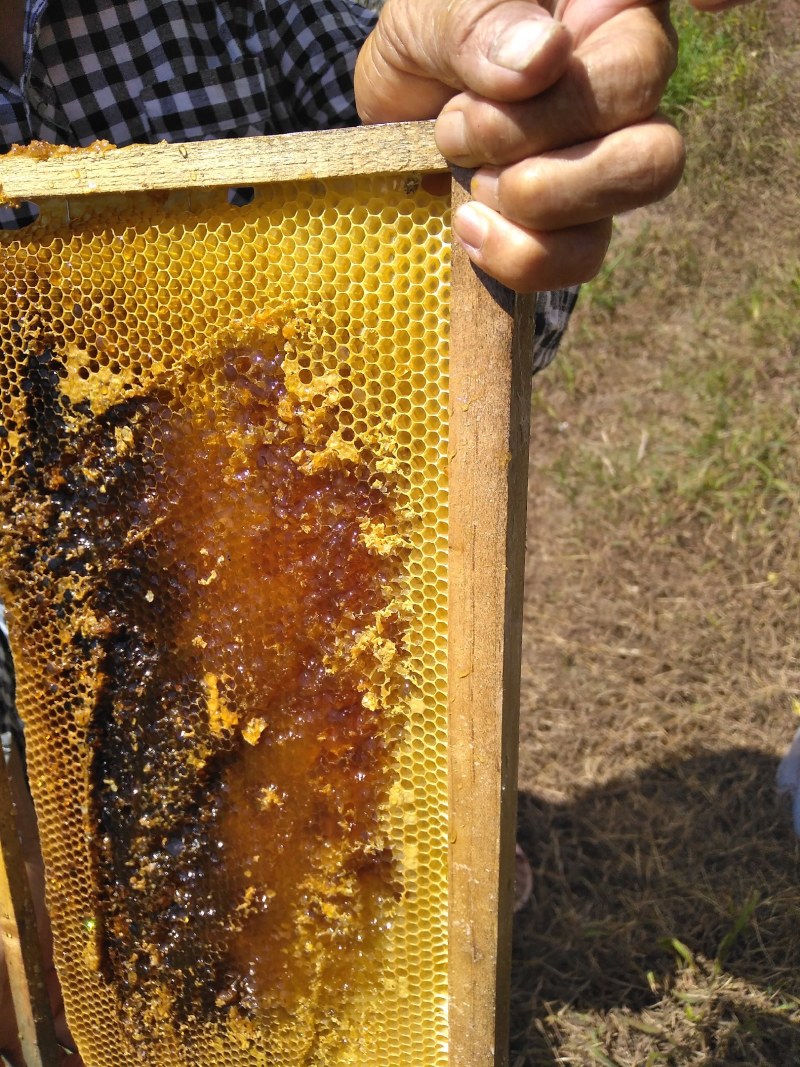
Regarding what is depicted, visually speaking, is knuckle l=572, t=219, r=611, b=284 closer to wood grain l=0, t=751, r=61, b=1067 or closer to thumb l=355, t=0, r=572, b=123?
thumb l=355, t=0, r=572, b=123

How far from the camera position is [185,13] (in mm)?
1710

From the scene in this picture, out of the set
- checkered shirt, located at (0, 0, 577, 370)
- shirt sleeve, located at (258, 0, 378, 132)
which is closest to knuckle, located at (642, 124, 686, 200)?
checkered shirt, located at (0, 0, 577, 370)

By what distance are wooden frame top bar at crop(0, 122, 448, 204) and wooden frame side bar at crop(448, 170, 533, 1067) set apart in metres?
0.11

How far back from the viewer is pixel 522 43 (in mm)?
842

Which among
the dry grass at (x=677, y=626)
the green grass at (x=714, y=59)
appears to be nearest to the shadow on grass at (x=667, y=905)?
the dry grass at (x=677, y=626)

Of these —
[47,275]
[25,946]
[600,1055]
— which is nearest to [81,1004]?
[25,946]

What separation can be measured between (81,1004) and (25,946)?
0.17 metres

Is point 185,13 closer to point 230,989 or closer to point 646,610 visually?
point 230,989

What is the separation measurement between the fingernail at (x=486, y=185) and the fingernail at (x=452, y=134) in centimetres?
3

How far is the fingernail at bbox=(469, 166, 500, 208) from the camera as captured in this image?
1.00m

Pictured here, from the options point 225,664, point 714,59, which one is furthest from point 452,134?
point 714,59

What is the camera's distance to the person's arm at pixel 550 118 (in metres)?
0.87

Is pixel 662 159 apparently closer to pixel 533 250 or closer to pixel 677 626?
pixel 533 250

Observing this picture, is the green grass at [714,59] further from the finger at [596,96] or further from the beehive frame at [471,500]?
the finger at [596,96]
